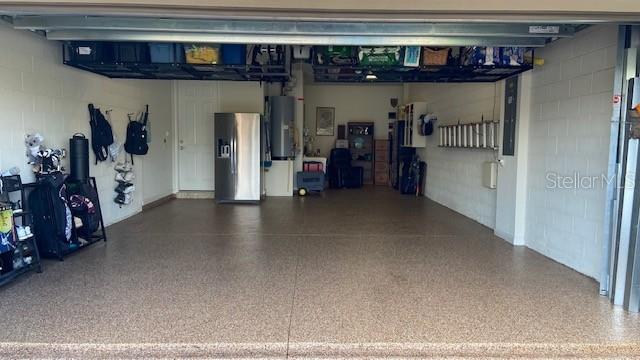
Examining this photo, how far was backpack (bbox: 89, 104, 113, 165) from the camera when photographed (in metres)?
5.56

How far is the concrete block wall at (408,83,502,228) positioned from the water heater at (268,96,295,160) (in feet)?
9.49

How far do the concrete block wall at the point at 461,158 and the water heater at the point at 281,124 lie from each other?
9.49 ft

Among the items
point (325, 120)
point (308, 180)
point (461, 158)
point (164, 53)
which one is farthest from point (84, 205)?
point (325, 120)

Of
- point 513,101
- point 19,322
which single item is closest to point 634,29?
point 513,101

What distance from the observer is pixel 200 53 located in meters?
5.07

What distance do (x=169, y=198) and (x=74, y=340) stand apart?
6.13m

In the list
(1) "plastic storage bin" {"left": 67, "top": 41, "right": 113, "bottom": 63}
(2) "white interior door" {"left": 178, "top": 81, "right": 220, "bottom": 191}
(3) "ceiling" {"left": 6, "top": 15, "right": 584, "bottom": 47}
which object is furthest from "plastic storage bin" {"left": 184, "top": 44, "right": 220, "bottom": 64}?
(2) "white interior door" {"left": 178, "top": 81, "right": 220, "bottom": 191}

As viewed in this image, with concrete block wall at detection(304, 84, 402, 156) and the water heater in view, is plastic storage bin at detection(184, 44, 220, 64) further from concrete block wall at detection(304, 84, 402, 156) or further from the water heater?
concrete block wall at detection(304, 84, 402, 156)

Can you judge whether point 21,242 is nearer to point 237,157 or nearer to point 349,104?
point 237,157

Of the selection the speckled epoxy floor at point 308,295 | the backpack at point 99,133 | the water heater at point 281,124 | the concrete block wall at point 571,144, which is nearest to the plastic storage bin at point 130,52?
the backpack at point 99,133

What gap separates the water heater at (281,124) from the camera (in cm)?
934

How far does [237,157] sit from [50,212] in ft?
14.0

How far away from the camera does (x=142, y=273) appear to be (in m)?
4.05

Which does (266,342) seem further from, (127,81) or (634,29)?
(127,81)
